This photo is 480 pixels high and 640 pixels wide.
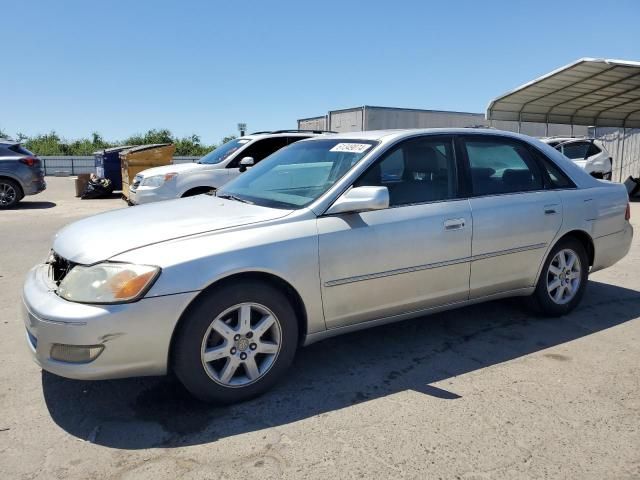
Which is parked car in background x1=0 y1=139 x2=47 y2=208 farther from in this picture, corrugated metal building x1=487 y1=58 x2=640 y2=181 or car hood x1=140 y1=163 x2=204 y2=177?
corrugated metal building x1=487 y1=58 x2=640 y2=181

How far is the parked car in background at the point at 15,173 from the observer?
12.2 m

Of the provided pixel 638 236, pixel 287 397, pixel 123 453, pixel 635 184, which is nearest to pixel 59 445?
pixel 123 453

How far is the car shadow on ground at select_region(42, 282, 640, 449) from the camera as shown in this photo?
2.78m

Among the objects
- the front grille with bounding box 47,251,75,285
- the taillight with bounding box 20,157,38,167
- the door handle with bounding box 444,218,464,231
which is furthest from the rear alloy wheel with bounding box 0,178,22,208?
the door handle with bounding box 444,218,464,231

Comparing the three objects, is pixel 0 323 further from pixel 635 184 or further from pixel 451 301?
pixel 635 184

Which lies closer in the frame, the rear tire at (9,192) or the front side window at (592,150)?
the rear tire at (9,192)

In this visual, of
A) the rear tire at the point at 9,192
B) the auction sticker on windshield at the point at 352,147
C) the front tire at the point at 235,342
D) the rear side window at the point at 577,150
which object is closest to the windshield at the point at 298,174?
the auction sticker on windshield at the point at 352,147

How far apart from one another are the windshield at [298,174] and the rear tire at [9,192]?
34.5 feet

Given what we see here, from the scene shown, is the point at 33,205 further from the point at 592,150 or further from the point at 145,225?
the point at 592,150

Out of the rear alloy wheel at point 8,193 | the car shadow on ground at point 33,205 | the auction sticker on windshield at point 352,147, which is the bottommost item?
A: the car shadow on ground at point 33,205

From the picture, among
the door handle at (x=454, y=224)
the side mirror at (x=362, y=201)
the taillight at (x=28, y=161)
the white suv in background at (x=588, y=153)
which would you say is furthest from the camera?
the white suv in background at (x=588, y=153)

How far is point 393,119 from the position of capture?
840 inches

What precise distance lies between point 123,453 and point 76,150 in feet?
157

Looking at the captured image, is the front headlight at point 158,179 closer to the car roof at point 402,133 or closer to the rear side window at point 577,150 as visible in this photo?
the car roof at point 402,133
